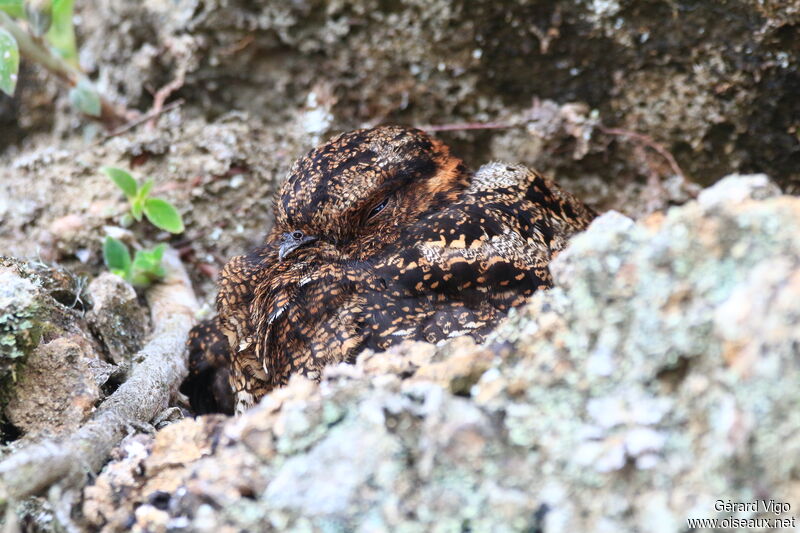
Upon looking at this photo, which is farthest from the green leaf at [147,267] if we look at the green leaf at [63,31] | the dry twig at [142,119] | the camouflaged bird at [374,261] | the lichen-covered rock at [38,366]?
the green leaf at [63,31]

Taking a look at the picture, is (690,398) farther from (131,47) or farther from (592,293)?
(131,47)

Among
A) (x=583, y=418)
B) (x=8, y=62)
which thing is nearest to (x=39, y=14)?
(x=8, y=62)

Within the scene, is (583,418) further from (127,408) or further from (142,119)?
(142,119)

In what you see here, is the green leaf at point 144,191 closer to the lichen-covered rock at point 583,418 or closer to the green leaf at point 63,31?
the green leaf at point 63,31

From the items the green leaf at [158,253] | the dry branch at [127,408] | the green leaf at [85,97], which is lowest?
the dry branch at [127,408]

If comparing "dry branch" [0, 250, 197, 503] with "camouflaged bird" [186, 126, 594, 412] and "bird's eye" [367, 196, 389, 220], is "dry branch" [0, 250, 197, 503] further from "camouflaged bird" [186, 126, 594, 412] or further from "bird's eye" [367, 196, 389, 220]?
"bird's eye" [367, 196, 389, 220]

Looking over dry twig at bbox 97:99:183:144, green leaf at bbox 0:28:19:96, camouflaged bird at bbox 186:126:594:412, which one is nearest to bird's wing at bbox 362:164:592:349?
camouflaged bird at bbox 186:126:594:412

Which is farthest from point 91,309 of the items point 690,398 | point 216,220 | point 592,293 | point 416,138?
point 690,398
